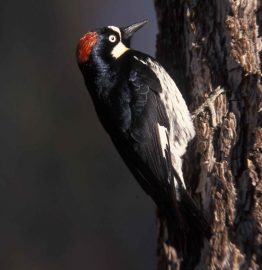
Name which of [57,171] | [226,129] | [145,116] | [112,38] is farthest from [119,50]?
[57,171]

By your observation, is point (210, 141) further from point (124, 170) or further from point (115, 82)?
point (124, 170)

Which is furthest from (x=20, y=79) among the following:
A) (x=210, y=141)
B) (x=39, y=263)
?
(x=210, y=141)

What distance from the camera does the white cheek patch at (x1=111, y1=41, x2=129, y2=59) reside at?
4891 mm

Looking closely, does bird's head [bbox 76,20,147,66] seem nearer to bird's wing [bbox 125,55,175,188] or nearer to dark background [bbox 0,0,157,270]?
bird's wing [bbox 125,55,175,188]

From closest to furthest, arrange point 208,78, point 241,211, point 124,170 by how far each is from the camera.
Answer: point 241,211 < point 208,78 < point 124,170

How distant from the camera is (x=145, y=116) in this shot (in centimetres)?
452

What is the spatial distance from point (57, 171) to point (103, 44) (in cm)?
316

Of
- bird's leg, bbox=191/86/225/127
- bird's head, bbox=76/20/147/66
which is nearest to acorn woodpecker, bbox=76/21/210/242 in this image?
bird's head, bbox=76/20/147/66

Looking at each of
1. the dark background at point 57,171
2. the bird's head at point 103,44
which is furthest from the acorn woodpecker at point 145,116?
the dark background at point 57,171

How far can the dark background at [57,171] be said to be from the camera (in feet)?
25.3

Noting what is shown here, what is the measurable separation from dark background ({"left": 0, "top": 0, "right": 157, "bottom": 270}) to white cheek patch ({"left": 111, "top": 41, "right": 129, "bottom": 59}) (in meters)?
2.44

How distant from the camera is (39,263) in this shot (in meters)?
7.73

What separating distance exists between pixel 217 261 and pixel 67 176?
3820mm

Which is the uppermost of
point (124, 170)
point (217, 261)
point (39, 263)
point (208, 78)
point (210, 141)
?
point (208, 78)
